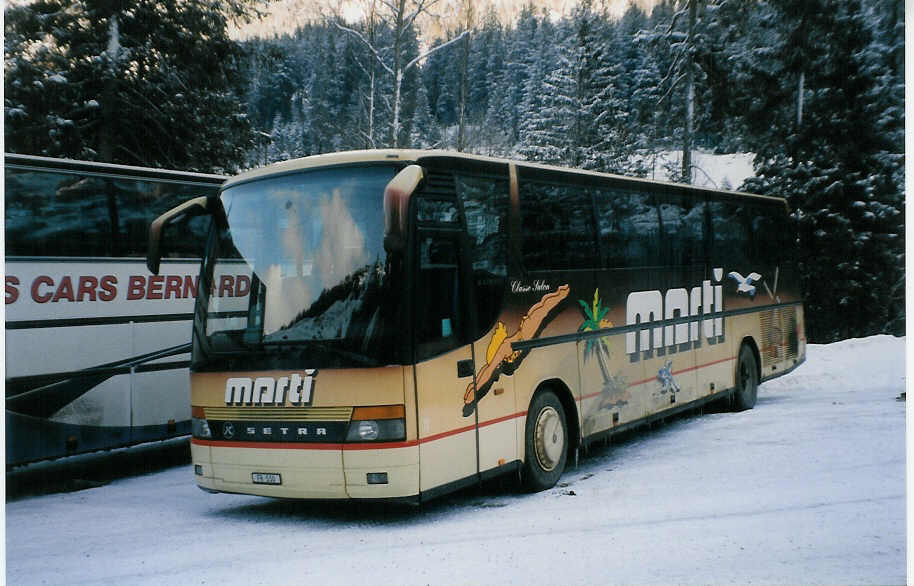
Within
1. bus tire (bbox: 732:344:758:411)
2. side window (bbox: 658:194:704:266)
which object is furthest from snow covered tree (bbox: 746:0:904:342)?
bus tire (bbox: 732:344:758:411)

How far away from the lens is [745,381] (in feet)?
41.9

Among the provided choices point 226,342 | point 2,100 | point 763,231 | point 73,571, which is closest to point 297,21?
point 2,100

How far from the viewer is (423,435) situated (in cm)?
690

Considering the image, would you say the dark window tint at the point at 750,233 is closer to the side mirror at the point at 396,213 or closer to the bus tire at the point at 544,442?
the bus tire at the point at 544,442

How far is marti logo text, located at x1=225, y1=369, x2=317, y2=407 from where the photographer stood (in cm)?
695

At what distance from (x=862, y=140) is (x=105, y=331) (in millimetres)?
7474

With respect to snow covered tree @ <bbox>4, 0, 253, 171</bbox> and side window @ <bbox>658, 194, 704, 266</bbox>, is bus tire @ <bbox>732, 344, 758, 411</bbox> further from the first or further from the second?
snow covered tree @ <bbox>4, 0, 253, 171</bbox>

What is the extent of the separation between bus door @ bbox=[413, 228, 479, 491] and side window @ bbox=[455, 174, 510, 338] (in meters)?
0.17

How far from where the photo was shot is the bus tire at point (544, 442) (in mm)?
8102

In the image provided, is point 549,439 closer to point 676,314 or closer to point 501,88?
point 676,314

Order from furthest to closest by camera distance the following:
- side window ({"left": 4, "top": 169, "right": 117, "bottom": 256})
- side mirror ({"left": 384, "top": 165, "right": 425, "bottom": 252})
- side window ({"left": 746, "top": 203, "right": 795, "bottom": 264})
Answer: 1. side window ({"left": 746, "top": 203, "right": 795, "bottom": 264})
2. side window ({"left": 4, "top": 169, "right": 117, "bottom": 256})
3. side mirror ({"left": 384, "top": 165, "right": 425, "bottom": 252})

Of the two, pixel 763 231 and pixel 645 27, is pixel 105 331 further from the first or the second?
pixel 763 231

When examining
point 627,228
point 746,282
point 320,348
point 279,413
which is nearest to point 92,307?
point 279,413

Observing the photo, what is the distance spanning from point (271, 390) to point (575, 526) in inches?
98.7
